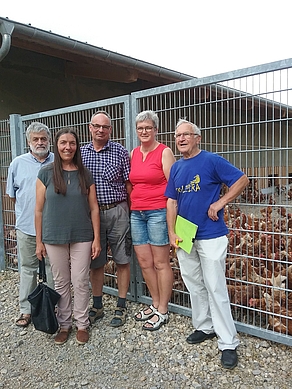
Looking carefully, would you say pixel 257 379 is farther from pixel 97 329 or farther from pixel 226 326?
pixel 97 329

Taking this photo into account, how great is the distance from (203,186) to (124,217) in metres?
0.95

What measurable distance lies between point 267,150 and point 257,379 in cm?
165

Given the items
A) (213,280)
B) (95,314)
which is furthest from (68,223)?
(213,280)

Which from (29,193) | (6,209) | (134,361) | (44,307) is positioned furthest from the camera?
(6,209)

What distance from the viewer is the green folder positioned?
8.11ft

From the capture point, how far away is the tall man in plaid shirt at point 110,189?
299 centimetres

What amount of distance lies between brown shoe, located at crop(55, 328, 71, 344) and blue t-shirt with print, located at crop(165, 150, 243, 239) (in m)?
1.48

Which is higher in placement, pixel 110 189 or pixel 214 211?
pixel 110 189

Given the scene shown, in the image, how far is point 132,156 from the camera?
306 cm

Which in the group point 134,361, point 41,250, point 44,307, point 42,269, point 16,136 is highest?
point 16,136

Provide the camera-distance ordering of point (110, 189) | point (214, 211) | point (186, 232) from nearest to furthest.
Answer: point (214, 211) < point (186, 232) < point (110, 189)

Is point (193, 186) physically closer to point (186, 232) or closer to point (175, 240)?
point (186, 232)

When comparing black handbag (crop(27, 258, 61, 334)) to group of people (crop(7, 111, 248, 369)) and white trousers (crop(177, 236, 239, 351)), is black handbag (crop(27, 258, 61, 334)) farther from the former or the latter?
white trousers (crop(177, 236, 239, 351))

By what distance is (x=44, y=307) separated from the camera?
277 cm
